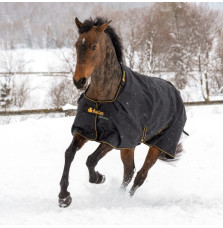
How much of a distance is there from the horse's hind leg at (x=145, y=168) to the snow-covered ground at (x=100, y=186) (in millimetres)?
181

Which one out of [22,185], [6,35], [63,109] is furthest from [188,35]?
[22,185]

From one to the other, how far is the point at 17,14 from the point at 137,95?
859 inches

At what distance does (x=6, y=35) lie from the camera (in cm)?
2022

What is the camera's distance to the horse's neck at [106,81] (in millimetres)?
3194

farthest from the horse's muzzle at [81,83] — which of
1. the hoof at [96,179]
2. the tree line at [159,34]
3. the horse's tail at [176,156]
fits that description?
the tree line at [159,34]

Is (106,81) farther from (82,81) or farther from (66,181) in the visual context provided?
(66,181)

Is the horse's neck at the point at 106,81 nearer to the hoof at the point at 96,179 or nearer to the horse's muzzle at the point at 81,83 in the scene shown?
the horse's muzzle at the point at 81,83

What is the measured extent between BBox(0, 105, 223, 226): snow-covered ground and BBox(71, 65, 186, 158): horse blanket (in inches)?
31.3

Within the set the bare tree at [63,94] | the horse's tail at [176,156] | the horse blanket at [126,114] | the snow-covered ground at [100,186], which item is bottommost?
the bare tree at [63,94]

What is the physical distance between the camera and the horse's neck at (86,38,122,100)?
3.19 m

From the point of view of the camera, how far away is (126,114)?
129 inches

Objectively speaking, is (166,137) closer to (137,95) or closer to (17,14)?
(137,95)

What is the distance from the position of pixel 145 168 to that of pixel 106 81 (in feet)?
5.14

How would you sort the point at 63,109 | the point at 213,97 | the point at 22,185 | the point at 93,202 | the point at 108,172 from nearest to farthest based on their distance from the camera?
the point at 93,202, the point at 22,185, the point at 108,172, the point at 63,109, the point at 213,97
